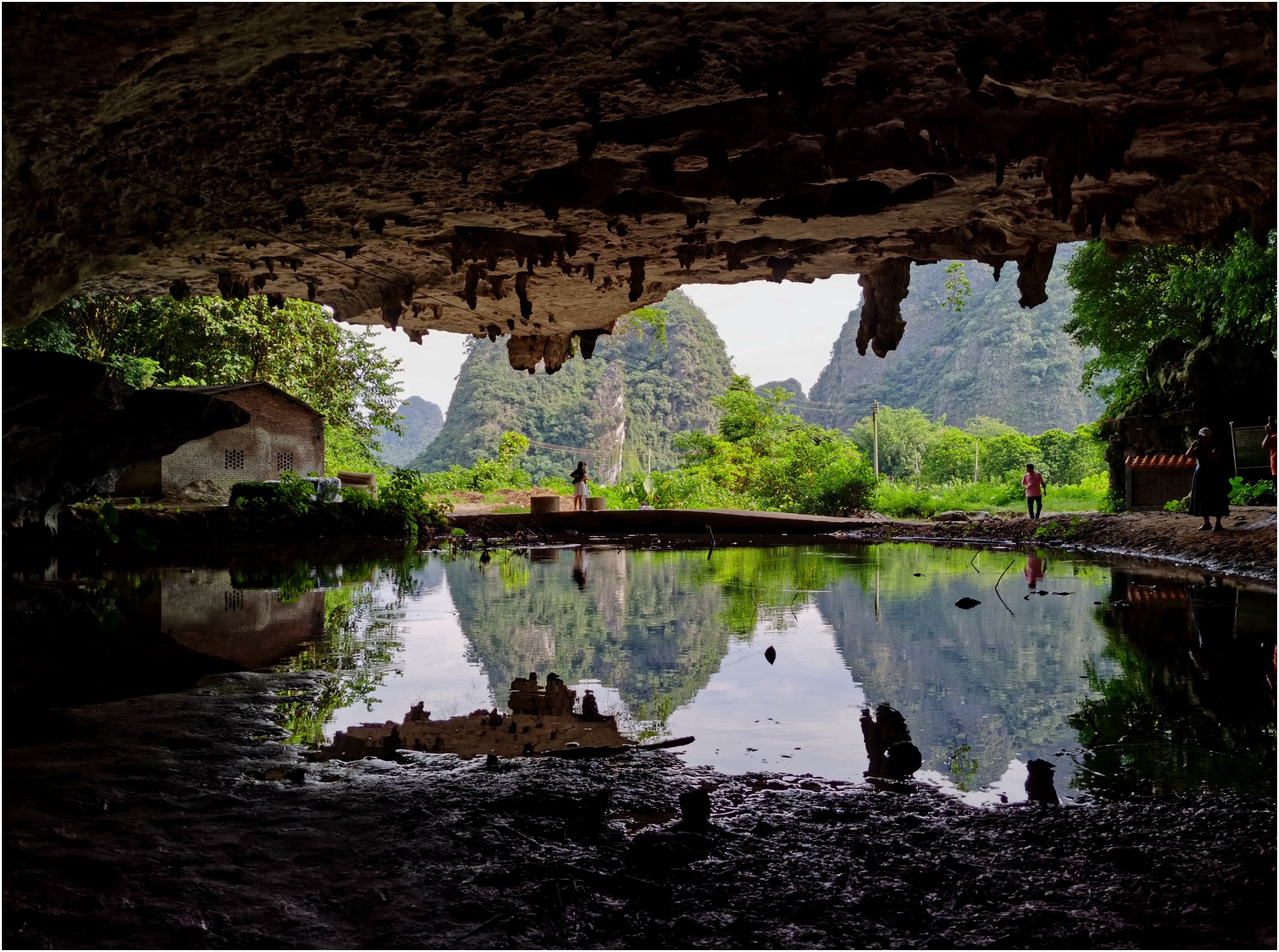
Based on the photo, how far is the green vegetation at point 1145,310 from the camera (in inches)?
623

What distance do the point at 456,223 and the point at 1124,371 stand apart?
2074 cm

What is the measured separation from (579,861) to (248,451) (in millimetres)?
23440

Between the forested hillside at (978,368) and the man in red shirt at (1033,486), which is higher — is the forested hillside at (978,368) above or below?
above

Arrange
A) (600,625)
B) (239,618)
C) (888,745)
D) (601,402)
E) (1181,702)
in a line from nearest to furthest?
(888,745) < (1181,702) < (600,625) < (239,618) < (601,402)

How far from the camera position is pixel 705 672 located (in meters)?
5.39

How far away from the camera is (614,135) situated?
5023 millimetres

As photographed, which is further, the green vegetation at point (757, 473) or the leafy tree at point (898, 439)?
the leafy tree at point (898, 439)

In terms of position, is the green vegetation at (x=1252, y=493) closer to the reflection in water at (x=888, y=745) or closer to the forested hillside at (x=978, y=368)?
the reflection in water at (x=888, y=745)

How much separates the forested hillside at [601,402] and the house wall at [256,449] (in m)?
37.1

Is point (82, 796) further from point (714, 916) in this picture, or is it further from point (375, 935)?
point (714, 916)

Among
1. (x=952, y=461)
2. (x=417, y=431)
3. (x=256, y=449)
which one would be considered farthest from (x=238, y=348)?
(x=417, y=431)

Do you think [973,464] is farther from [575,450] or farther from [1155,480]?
[1155,480]

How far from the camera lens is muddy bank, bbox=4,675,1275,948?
89.3 inches

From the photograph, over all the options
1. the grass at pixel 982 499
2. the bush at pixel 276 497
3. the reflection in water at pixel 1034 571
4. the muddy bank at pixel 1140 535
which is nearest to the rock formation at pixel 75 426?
the reflection in water at pixel 1034 571
